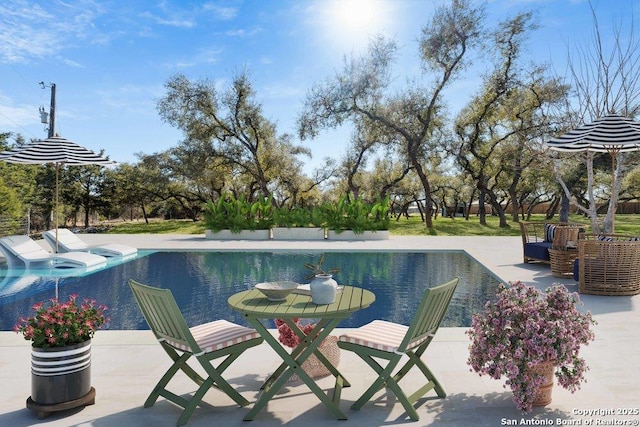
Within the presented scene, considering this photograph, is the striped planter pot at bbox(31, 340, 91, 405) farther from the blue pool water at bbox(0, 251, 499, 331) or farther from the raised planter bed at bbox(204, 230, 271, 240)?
the raised planter bed at bbox(204, 230, 271, 240)

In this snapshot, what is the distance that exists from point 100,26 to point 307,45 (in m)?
7.15

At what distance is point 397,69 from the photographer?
23141mm

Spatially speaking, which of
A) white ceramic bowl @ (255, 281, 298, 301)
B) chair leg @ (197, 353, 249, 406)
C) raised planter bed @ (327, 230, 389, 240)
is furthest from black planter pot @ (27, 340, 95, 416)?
raised planter bed @ (327, 230, 389, 240)

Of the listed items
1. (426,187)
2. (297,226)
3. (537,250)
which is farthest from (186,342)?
(426,187)

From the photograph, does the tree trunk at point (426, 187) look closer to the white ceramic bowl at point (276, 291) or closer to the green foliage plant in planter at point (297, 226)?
the green foliage plant in planter at point (297, 226)

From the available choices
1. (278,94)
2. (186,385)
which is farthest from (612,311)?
(278,94)

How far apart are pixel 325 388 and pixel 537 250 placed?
7.78 metres

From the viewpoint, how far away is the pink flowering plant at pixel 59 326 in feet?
10.7

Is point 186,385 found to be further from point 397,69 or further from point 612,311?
point 397,69

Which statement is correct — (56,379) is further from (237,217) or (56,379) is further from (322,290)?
(237,217)

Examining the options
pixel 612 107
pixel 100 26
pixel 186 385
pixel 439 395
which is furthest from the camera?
pixel 100 26

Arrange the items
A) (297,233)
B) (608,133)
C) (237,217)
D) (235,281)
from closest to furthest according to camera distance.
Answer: (608,133) < (235,281) < (237,217) < (297,233)

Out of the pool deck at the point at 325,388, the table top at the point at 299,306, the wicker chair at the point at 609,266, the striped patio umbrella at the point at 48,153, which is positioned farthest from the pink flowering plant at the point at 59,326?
the striped patio umbrella at the point at 48,153

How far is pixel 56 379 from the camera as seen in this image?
3.27 meters
